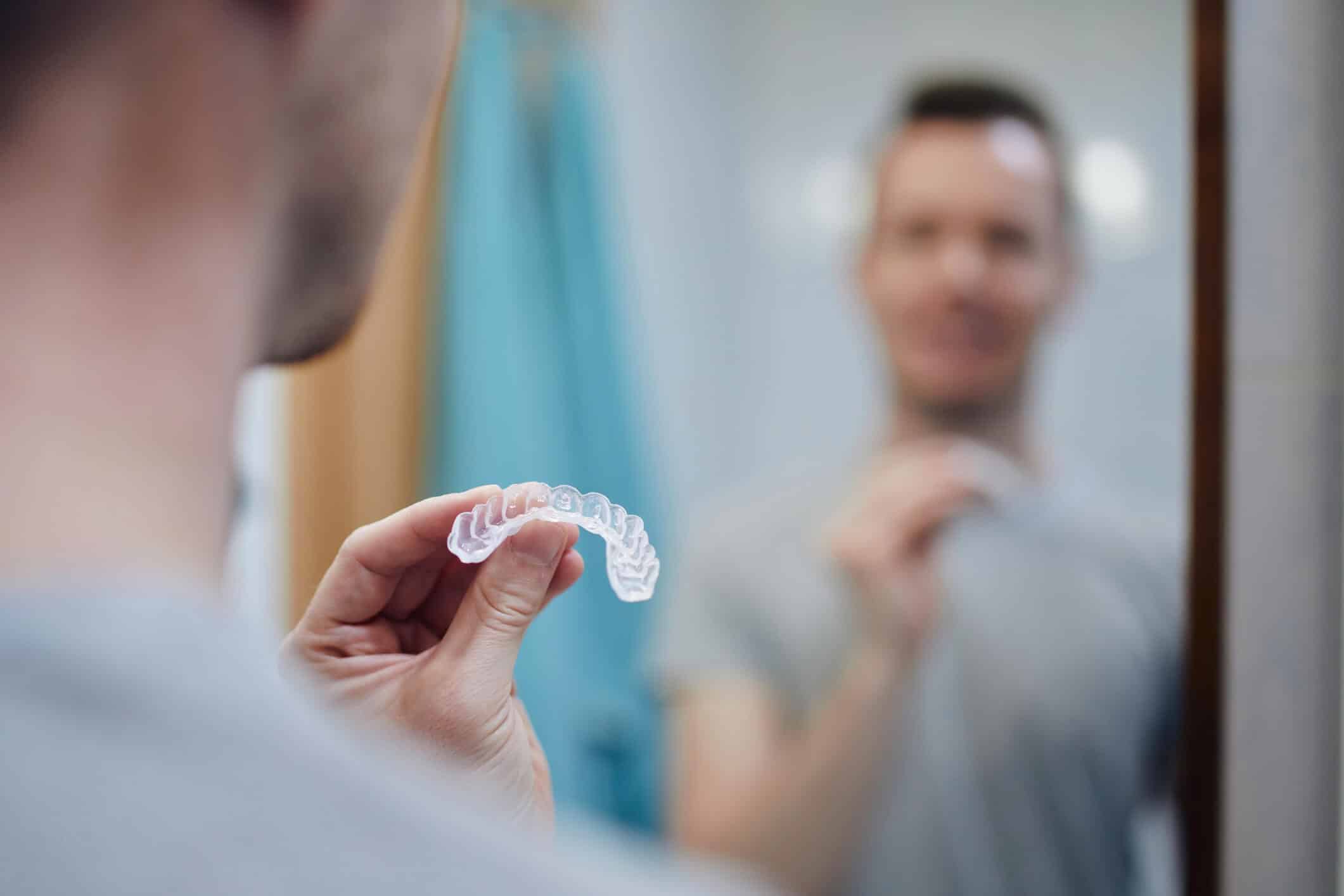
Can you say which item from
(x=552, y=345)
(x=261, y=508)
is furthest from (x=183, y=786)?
(x=552, y=345)

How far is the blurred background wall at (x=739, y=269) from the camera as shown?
0.77 meters

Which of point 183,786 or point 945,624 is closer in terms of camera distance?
point 183,786

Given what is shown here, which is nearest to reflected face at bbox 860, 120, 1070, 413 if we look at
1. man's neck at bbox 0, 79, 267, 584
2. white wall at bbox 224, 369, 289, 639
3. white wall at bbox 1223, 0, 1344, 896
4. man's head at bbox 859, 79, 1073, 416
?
man's head at bbox 859, 79, 1073, 416

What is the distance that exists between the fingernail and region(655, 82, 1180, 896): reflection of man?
51 centimetres

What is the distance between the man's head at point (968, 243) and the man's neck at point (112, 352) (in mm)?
670

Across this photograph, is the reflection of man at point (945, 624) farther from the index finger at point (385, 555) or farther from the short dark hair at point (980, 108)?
the index finger at point (385, 555)

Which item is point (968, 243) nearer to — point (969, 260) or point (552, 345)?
point (969, 260)

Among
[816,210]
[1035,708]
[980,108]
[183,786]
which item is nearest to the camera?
[183,786]

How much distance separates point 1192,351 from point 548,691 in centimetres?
51

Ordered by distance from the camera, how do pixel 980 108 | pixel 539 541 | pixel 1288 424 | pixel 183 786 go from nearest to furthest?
pixel 183 786 → pixel 539 541 → pixel 1288 424 → pixel 980 108

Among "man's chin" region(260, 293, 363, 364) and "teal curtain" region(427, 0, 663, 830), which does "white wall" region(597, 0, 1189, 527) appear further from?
"man's chin" region(260, 293, 363, 364)

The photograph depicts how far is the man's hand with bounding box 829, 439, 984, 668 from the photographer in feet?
2.74

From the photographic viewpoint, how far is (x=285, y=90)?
0.28m

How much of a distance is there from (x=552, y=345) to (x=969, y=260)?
0.38 m
